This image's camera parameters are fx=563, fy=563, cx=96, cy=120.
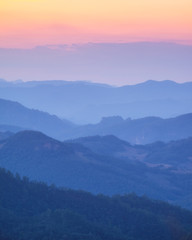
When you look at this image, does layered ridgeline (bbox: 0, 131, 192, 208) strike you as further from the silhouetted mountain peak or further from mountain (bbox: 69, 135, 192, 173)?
mountain (bbox: 69, 135, 192, 173)

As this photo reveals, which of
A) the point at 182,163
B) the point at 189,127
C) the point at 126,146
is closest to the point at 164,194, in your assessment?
the point at 182,163

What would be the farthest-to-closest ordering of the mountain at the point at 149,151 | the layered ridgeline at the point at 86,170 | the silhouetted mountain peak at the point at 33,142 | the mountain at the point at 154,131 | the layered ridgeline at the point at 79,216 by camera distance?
the mountain at the point at 154,131 → the mountain at the point at 149,151 → the silhouetted mountain peak at the point at 33,142 → the layered ridgeline at the point at 86,170 → the layered ridgeline at the point at 79,216

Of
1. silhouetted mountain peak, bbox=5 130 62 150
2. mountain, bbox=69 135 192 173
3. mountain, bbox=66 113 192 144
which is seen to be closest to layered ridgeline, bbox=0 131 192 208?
silhouetted mountain peak, bbox=5 130 62 150

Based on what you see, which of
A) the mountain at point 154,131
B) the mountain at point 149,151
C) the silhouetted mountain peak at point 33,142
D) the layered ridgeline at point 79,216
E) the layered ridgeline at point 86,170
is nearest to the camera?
the layered ridgeline at point 79,216

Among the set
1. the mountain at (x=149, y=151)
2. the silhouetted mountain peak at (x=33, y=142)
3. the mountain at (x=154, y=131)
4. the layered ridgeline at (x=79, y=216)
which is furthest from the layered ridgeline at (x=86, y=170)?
the mountain at (x=154, y=131)

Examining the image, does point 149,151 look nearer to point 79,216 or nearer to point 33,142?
point 33,142

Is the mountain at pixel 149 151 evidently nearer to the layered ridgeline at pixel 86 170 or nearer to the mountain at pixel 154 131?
the layered ridgeline at pixel 86 170
